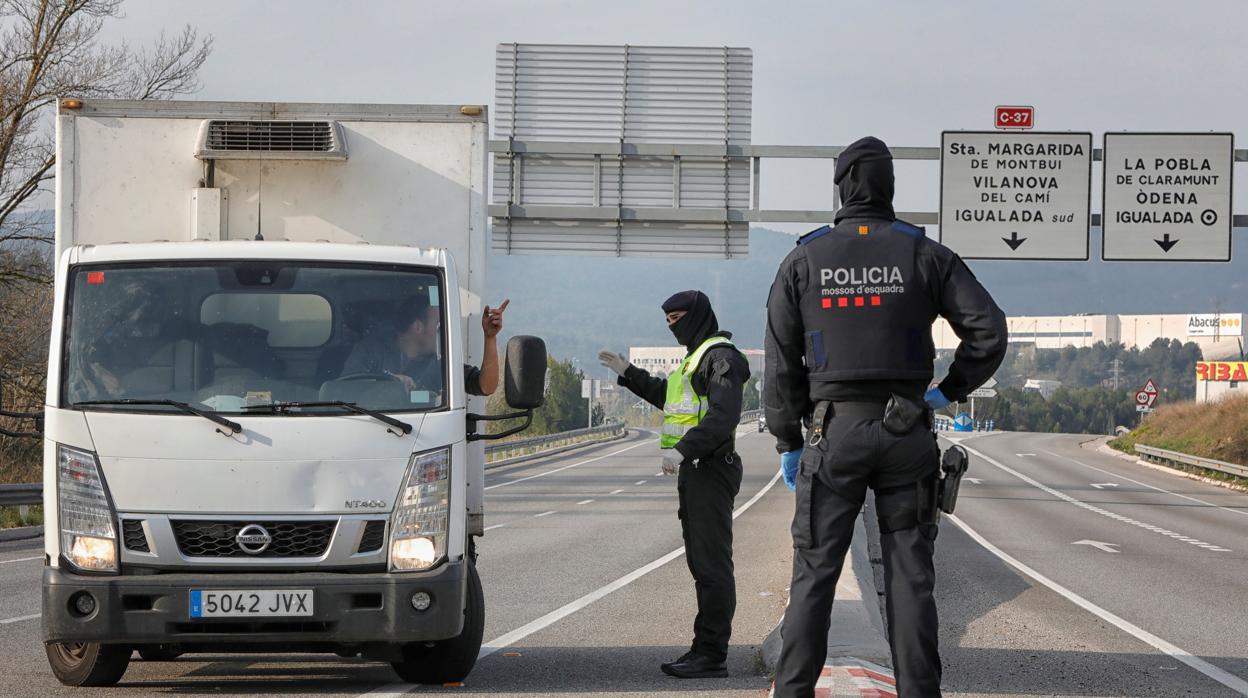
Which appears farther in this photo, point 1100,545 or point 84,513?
point 1100,545

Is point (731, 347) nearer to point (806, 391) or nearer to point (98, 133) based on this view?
point (806, 391)

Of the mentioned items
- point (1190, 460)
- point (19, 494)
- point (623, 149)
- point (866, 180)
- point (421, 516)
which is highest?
point (623, 149)

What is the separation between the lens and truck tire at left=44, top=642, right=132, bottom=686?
727 centimetres

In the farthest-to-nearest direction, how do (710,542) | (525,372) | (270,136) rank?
(270,136), (710,542), (525,372)

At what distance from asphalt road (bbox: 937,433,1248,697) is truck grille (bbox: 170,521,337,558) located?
3321 millimetres

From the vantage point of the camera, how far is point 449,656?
7.46 meters

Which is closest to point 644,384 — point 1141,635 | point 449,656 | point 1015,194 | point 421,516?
point 449,656

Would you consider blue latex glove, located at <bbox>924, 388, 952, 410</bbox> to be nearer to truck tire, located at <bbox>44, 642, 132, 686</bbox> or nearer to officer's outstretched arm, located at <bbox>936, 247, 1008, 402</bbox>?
officer's outstretched arm, located at <bbox>936, 247, 1008, 402</bbox>

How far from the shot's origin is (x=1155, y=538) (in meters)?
22.0

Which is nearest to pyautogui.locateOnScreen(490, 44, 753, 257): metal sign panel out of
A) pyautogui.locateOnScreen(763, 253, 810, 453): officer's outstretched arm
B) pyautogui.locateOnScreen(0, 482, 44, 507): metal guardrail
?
pyautogui.locateOnScreen(0, 482, 44, 507): metal guardrail

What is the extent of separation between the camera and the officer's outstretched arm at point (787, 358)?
5.32 metres

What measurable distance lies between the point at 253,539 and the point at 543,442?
180 ft

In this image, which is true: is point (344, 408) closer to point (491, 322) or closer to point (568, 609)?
point (491, 322)

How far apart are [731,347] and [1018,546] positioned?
1304 cm
